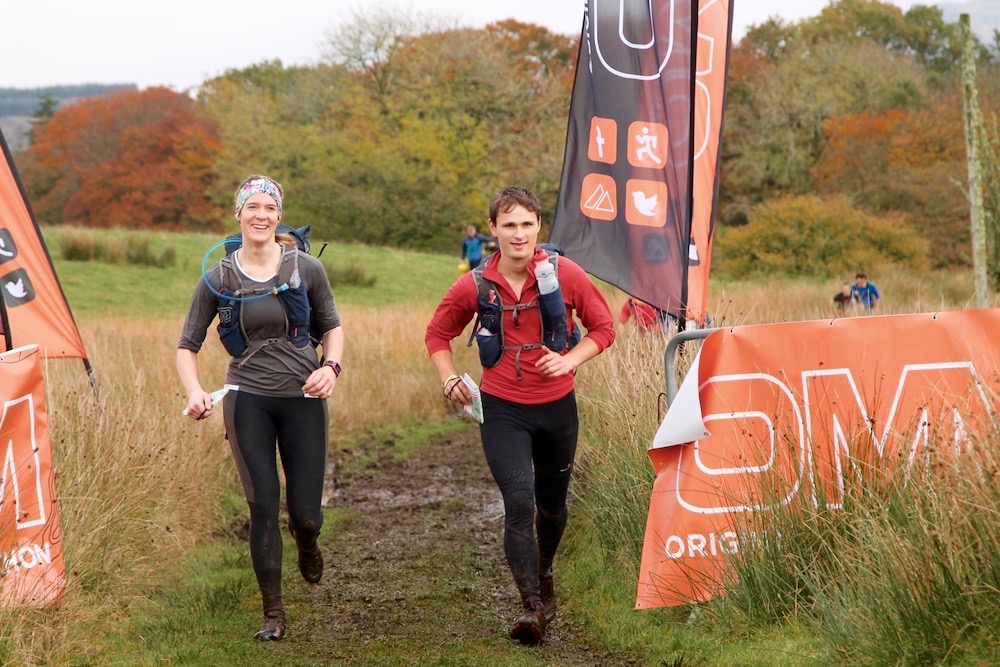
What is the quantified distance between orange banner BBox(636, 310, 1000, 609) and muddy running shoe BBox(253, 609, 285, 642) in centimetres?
193

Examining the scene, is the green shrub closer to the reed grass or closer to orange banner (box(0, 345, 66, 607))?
the reed grass

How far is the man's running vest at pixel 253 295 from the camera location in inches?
221

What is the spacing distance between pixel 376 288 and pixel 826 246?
570 inches

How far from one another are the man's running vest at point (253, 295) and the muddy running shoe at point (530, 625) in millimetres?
1607

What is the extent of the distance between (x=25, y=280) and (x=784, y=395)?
509 cm

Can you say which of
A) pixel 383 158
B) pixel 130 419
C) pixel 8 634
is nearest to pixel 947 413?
pixel 8 634

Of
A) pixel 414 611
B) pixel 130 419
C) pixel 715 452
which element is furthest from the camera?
pixel 130 419

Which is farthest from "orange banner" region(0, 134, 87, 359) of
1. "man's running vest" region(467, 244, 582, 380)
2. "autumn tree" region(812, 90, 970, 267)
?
"autumn tree" region(812, 90, 970, 267)

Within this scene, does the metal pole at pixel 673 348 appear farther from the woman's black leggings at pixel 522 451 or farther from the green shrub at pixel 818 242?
the green shrub at pixel 818 242

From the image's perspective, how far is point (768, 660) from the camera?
4.53 metres

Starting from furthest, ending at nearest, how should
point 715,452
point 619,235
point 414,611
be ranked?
point 619,235 < point 414,611 < point 715,452

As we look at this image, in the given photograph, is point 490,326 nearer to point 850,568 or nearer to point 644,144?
point 850,568

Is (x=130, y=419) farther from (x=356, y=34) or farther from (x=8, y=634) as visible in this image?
(x=356, y=34)

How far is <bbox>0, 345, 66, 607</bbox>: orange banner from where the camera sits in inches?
198
